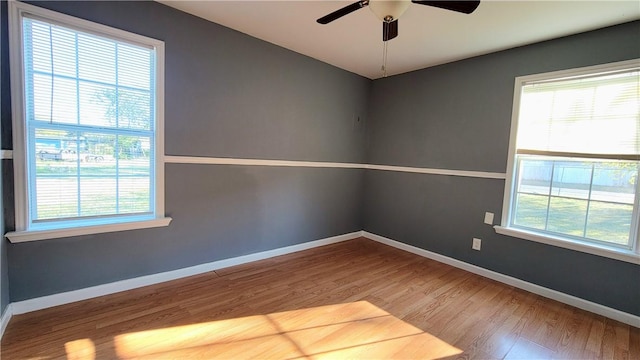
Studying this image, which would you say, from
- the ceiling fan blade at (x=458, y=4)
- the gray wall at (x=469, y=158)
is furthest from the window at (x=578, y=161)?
the ceiling fan blade at (x=458, y=4)

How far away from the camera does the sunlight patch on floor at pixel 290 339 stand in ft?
5.58

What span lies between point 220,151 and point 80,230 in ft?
4.08

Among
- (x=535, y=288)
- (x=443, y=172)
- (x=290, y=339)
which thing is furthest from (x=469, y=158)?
(x=290, y=339)

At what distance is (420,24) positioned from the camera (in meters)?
2.40

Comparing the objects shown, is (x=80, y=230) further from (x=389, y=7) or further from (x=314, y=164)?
(x=389, y=7)

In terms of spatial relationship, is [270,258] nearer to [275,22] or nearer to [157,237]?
[157,237]

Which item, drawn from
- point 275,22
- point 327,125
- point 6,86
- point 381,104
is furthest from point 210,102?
point 381,104

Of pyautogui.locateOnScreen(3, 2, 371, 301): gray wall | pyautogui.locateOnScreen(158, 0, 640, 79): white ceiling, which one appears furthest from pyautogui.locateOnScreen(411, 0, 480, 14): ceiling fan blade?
pyautogui.locateOnScreen(3, 2, 371, 301): gray wall

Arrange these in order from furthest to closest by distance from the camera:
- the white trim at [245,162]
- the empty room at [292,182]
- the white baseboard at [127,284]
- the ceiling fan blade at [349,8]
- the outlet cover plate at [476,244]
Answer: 1. the outlet cover plate at [476,244]
2. the white trim at [245,162]
3. the white baseboard at [127,284]
4. the empty room at [292,182]
5. the ceiling fan blade at [349,8]

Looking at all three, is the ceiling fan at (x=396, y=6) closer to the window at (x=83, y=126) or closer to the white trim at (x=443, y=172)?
the window at (x=83, y=126)

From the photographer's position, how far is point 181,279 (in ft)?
8.50

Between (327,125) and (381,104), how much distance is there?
95cm

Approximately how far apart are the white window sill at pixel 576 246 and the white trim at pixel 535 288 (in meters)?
0.43

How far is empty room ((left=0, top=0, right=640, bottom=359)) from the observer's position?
187 centimetres
